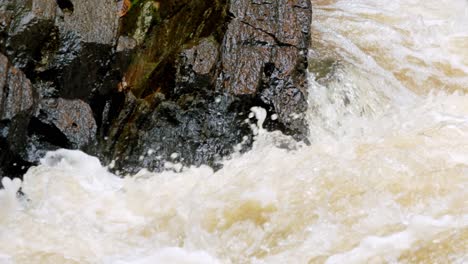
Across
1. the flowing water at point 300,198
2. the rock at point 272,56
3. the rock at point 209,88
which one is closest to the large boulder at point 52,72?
the flowing water at point 300,198

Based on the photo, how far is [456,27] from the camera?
25.9ft

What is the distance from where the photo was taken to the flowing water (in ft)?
13.1

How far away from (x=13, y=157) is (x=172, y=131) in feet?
4.19

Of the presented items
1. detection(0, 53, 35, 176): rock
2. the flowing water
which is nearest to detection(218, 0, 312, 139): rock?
the flowing water

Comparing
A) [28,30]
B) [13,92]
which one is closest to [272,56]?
[28,30]

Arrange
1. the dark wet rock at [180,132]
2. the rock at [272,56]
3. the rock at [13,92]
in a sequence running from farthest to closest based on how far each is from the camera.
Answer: the rock at [272,56], the dark wet rock at [180,132], the rock at [13,92]

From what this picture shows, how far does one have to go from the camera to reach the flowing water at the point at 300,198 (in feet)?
13.1

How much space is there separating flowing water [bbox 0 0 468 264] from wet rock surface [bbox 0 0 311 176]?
18 centimetres

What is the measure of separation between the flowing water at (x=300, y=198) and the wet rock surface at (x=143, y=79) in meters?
0.18

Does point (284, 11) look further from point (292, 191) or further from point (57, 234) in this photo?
point (57, 234)

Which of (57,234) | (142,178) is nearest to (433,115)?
(142,178)

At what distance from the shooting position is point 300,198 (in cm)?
446

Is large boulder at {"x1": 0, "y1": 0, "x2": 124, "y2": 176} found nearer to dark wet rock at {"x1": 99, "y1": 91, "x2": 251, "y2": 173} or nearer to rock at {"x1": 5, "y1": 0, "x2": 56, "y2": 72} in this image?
rock at {"x1": 5, "y1": 0, "x2": 56, "y2": 72}

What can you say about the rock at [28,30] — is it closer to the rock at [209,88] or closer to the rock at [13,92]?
the rock at [13,92]
